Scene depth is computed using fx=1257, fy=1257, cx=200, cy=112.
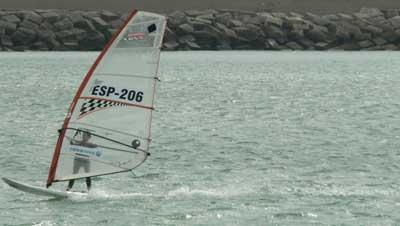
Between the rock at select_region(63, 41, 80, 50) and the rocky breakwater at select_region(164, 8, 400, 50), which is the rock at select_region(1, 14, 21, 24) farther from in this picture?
the rocky breakwater at select_region(164, 8, 400, 50)

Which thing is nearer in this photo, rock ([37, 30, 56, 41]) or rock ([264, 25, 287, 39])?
rock ([37, 30, 56, 41])

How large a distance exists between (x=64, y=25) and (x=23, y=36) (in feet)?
14.0

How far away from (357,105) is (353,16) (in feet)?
245

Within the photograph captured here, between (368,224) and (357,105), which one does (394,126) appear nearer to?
(357,105)

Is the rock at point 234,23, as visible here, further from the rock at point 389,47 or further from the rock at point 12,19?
the rock at point 12,19

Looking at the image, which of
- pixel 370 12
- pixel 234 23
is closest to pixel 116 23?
pixel 234 23

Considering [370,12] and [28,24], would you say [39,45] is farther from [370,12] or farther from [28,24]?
[370,12]

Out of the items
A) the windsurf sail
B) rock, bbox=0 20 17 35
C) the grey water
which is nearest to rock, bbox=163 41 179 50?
rock, bbox=0 20 17 35

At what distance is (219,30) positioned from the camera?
128 m

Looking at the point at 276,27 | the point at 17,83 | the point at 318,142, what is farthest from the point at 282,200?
the point at 276,27

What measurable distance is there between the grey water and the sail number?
240 centimetres

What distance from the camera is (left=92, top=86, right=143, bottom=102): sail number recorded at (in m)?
25.6

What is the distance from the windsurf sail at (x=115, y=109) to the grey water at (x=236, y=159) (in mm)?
1047

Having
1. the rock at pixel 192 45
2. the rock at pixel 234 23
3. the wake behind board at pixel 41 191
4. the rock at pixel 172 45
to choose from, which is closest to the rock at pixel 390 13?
the rock at pixel 234 23
